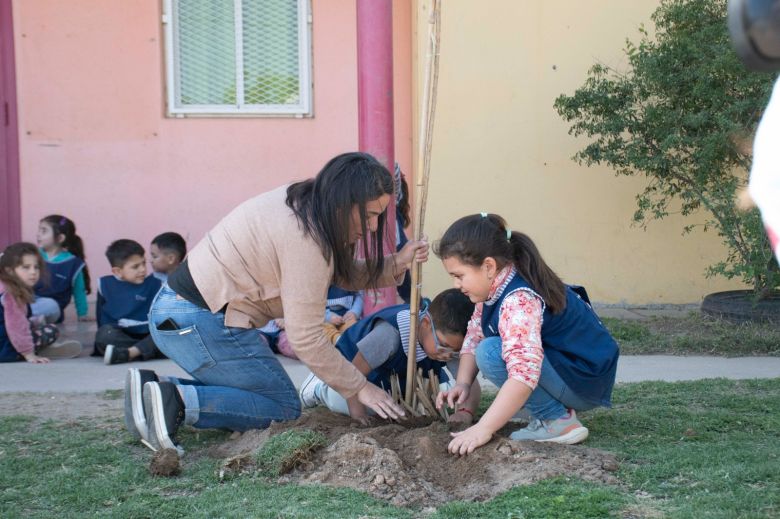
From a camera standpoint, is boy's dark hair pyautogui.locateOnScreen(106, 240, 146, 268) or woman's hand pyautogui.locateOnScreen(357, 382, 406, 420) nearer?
woman's hand pyautogui.locateOnScreen(357, 382, 406, 420)

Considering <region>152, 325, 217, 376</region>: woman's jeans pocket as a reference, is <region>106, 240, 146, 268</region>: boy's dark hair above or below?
above

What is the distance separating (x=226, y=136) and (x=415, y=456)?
5.07 meters

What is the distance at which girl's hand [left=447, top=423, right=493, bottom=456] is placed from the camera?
3.54 m

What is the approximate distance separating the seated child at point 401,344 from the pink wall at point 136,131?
3.86 meters

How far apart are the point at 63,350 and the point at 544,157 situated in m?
4.15

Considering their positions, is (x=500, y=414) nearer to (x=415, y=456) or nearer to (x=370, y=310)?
(x=415, y=456)

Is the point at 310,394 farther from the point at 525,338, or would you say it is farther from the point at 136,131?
the point at 136,131

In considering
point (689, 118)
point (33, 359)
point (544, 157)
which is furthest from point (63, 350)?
point (689, 118)

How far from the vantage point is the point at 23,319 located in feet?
20.1

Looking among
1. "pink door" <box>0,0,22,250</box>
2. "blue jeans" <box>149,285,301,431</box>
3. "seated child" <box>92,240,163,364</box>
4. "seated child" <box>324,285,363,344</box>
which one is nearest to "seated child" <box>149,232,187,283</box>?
"seated child" <box>92,240,163,364</box>

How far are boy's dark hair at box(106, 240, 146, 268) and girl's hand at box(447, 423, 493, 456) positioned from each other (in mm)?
3920

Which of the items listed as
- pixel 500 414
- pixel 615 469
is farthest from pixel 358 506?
pixel 615 469

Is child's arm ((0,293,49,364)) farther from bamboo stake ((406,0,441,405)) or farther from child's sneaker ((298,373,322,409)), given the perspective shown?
bamboo stake ((406,0,441,405))

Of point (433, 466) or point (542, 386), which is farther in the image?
point (542, 386)
